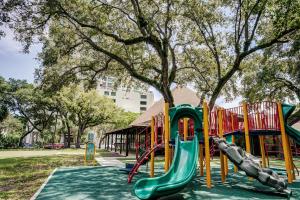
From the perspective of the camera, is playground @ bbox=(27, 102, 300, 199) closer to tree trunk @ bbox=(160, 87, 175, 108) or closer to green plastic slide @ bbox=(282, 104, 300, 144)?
green plastic slide @ bbox=(282, 104, 300, 144)

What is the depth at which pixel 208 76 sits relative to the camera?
74.8ft

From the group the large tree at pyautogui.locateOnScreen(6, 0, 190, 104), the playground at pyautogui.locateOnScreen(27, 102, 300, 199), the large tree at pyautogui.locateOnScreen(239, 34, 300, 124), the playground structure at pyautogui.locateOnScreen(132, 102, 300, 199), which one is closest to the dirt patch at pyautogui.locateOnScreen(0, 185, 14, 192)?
the playground at pyautogui.locateOnScreen(27, 102, 300, 199)

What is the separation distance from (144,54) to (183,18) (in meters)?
5.02

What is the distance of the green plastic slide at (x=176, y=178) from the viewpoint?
690cm

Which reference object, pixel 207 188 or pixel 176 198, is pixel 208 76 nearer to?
pixel 207 188

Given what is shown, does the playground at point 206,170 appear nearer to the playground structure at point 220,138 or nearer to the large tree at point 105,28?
the playground structure at point 220,138

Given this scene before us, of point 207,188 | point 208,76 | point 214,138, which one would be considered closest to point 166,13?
point 208,76

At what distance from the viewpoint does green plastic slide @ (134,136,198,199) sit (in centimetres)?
690

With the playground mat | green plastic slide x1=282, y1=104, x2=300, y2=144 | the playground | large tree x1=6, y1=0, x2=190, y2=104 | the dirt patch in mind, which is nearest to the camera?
the playground

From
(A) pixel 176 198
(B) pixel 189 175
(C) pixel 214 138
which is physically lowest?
(A) pixel 176 198

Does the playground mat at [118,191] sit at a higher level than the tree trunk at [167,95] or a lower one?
lower

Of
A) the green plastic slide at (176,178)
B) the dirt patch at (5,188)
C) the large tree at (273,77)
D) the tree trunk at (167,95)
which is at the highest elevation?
the large tree at (273,77)

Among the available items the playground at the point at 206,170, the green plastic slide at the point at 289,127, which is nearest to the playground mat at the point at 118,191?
the playground at the point at 206,170

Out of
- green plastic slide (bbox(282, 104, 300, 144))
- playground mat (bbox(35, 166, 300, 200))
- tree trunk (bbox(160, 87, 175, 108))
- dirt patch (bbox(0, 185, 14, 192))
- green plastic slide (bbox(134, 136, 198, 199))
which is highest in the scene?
tree trunk (bbox(160, 87, 175, 108))
